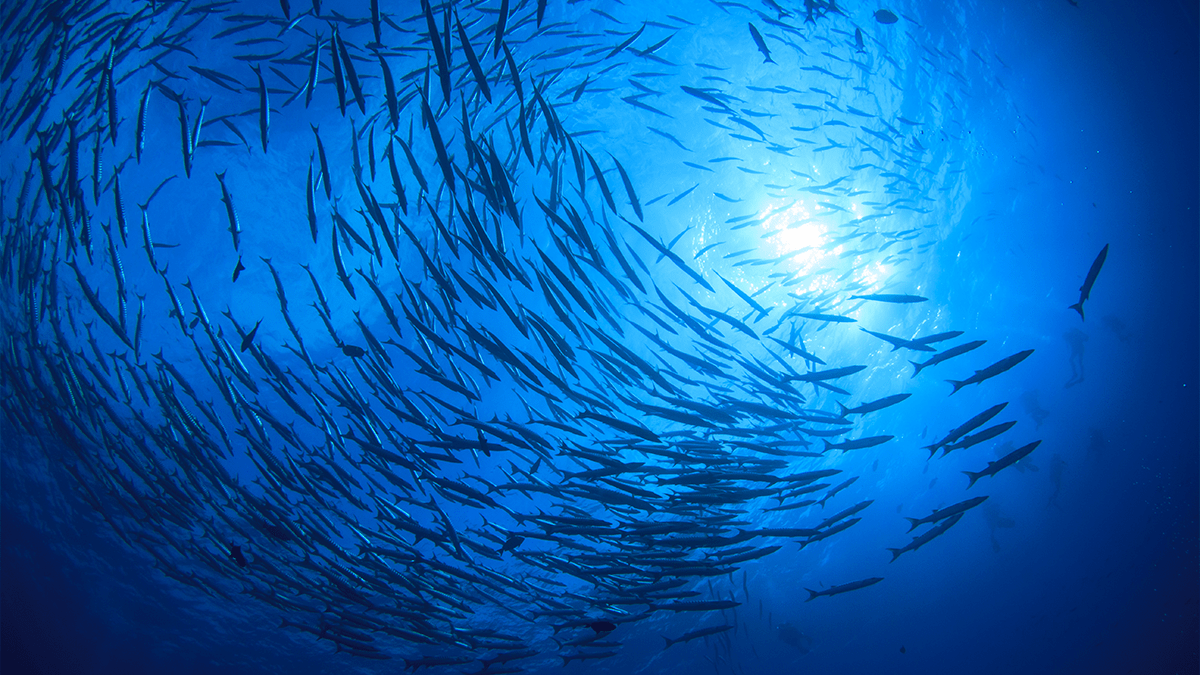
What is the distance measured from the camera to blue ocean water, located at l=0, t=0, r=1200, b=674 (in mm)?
5582

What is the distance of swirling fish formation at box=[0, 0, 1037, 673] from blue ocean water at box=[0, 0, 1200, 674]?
0.32 ft

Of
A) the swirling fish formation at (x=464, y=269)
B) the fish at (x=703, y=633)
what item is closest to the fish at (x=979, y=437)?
the swirling fish formation at (x=464, y=269)

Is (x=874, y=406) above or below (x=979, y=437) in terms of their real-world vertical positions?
above

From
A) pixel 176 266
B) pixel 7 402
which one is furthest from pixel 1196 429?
pixel 7 402

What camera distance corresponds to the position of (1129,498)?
22.1 m

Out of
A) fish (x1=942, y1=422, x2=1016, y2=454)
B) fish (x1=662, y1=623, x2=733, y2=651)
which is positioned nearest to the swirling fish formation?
fish (x1=942, y1=422, x2=1016, y2=454)

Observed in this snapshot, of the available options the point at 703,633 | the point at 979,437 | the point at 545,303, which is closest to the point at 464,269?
the point at 545,303

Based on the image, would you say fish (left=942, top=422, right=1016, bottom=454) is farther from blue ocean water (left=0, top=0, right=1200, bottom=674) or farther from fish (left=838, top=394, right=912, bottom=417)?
blue ocean water (left=0, top=0, right=1200, bottom=674)

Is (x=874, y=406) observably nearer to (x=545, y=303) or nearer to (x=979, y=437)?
(x=979, y=437)

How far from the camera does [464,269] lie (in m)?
9.98

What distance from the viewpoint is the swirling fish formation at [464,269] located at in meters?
5.29

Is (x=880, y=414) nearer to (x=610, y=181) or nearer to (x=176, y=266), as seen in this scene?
(x=610, y=181)

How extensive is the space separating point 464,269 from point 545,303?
2.01 metres

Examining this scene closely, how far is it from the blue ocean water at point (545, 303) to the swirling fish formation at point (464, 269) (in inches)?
→ 3.9
